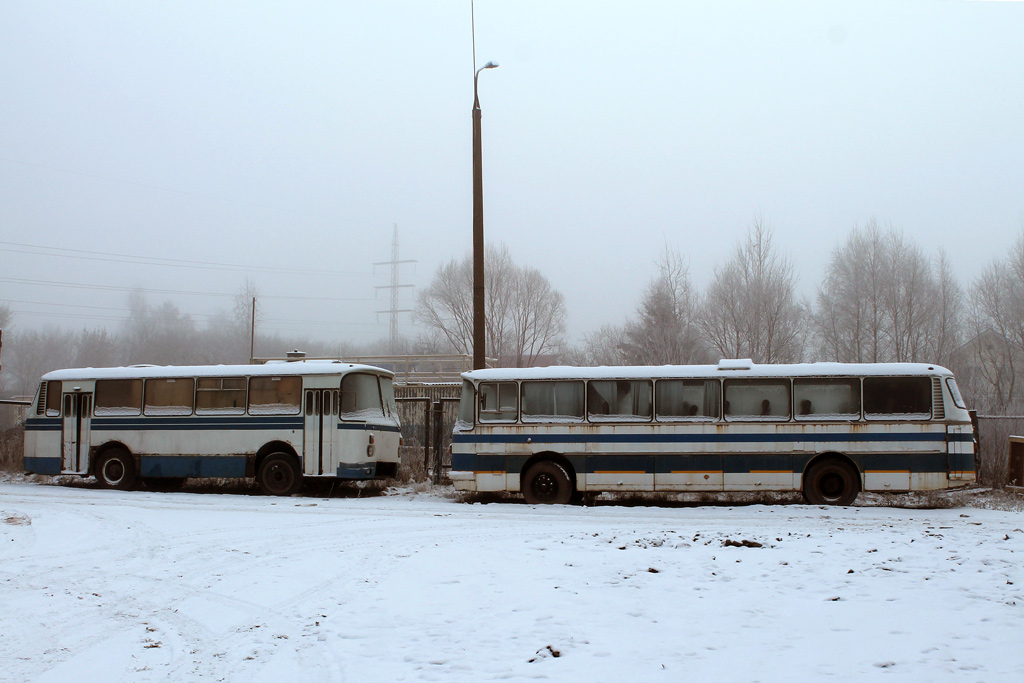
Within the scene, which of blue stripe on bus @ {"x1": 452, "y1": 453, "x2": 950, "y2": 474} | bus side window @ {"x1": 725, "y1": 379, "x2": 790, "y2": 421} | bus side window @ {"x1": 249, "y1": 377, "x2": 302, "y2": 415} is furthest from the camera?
bus side window @ {"x1": 249, "y1": 377, "x2": 302, "y2": 415}

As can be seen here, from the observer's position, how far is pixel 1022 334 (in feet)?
139

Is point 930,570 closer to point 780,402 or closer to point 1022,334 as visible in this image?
point 780,402

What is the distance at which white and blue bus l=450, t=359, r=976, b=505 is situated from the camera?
Result: 15242 mm

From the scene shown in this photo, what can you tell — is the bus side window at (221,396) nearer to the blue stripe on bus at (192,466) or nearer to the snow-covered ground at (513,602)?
the blue stripe on bus at (192,466)

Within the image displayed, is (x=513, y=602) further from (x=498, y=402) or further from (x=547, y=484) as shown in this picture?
(x=498, y=402)

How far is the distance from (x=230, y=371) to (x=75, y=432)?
165 inches

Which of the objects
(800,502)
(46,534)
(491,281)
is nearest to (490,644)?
(46,534)

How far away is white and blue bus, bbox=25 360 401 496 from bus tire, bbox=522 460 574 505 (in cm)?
351

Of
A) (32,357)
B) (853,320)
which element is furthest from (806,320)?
(32,357)

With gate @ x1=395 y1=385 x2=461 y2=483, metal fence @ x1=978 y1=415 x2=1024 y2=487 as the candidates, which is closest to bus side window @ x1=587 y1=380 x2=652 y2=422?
gate @ x1=395 y1=385 x2=461 y2=483

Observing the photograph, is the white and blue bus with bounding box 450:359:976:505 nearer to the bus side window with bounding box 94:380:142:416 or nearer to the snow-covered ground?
the snow-covered ground

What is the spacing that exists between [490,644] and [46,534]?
8.01m

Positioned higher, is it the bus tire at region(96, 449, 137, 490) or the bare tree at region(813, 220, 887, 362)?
the bare tree at region(813, 220, 887, 362)

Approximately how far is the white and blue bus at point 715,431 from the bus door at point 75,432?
9096mm
